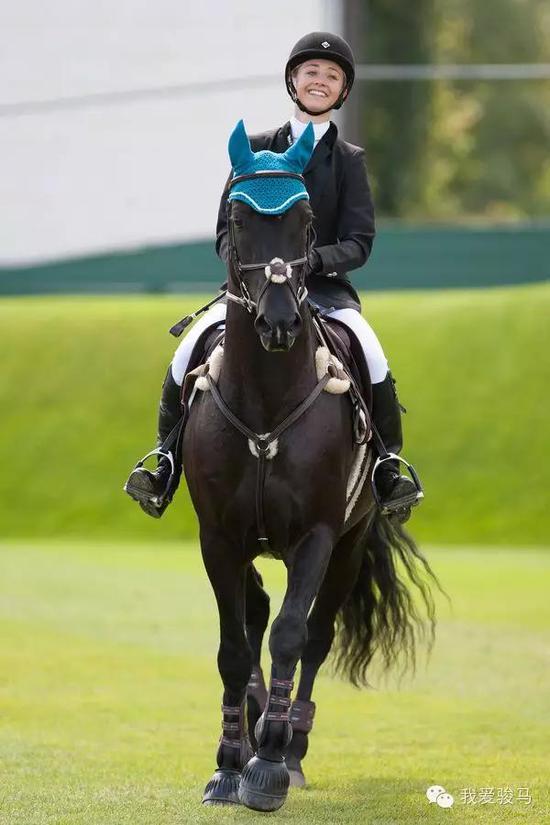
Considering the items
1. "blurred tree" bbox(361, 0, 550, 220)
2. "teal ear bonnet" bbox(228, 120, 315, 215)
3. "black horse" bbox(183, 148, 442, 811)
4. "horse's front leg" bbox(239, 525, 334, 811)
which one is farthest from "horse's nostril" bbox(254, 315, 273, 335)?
"blurred tree" bbox(361, 0, 550, 220)

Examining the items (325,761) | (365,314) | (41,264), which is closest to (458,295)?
(365,314)

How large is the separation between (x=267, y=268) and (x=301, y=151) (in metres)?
0.62

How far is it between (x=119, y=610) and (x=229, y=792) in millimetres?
6982

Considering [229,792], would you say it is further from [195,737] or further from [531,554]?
[531,554]

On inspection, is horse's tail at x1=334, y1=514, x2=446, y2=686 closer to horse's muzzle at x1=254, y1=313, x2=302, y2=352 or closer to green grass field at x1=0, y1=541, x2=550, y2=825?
green grass field at x1=0, y1=541, x2=550, y2=825

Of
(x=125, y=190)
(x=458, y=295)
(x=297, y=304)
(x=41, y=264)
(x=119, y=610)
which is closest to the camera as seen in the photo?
(x=297, y=304)

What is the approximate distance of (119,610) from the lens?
13.6 meters

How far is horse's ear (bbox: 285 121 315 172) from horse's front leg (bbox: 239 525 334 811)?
1.60 metres

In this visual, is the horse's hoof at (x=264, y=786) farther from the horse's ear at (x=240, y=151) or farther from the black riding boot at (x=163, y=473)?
the horse's ear at (x=240, y=151)

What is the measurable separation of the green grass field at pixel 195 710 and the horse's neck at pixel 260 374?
5.45 ft

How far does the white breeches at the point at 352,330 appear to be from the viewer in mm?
7281

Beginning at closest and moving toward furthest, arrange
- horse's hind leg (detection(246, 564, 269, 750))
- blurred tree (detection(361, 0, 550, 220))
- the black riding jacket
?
the black riding jacket < horse's hind leg (detection(246, 564, 269, 750)) < blurred tree (detection(361, 0, 550, 220))

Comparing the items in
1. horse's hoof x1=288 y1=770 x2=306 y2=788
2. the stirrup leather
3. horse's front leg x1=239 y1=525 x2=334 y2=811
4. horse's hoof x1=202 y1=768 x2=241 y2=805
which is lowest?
horse's hoof x1=288 y1=770 x2=306 y2=788

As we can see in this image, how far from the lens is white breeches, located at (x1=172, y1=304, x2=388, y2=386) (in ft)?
23.9
